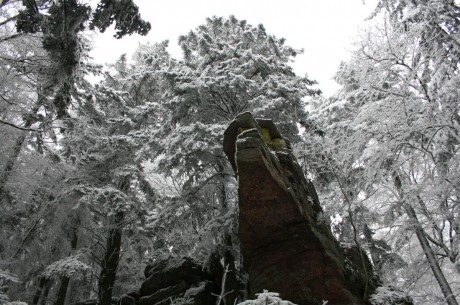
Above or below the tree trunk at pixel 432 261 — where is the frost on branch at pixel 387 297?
below

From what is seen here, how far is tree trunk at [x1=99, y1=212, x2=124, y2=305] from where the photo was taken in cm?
1076

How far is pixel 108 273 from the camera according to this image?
36.8 feet

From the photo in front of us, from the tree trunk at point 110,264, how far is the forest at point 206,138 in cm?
5

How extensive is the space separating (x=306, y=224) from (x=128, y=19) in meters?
5.78

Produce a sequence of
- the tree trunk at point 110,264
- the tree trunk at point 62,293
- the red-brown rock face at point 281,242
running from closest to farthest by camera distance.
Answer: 1. the red-brown rock face at point 281,242
2. the tree trunk at point 110,264
3. the tree trunk at point 62,293

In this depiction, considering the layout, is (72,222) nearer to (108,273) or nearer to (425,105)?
(108,273)

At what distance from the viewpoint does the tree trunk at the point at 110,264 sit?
10.8m

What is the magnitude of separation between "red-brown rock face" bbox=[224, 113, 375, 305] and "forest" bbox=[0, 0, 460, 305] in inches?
41.1

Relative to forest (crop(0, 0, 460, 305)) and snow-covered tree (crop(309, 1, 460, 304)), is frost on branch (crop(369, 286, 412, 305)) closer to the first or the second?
forest (crop(0, 0, 460, 305))

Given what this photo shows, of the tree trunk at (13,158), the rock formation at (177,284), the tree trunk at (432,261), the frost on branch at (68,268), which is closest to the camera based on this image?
the rock formation at (177,284)

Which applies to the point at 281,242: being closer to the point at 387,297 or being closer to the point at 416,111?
→ the point at 387,297

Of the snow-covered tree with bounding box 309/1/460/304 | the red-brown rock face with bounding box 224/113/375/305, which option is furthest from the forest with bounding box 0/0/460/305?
the red-brown rock face with bounding box 224/113/375/305

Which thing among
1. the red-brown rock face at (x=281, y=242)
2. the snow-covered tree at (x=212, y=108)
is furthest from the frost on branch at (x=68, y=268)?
the red-brown rock face at (x=281, y=242)

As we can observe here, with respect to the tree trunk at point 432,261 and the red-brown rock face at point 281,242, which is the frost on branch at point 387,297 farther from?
the tree trunk at point 432,261
